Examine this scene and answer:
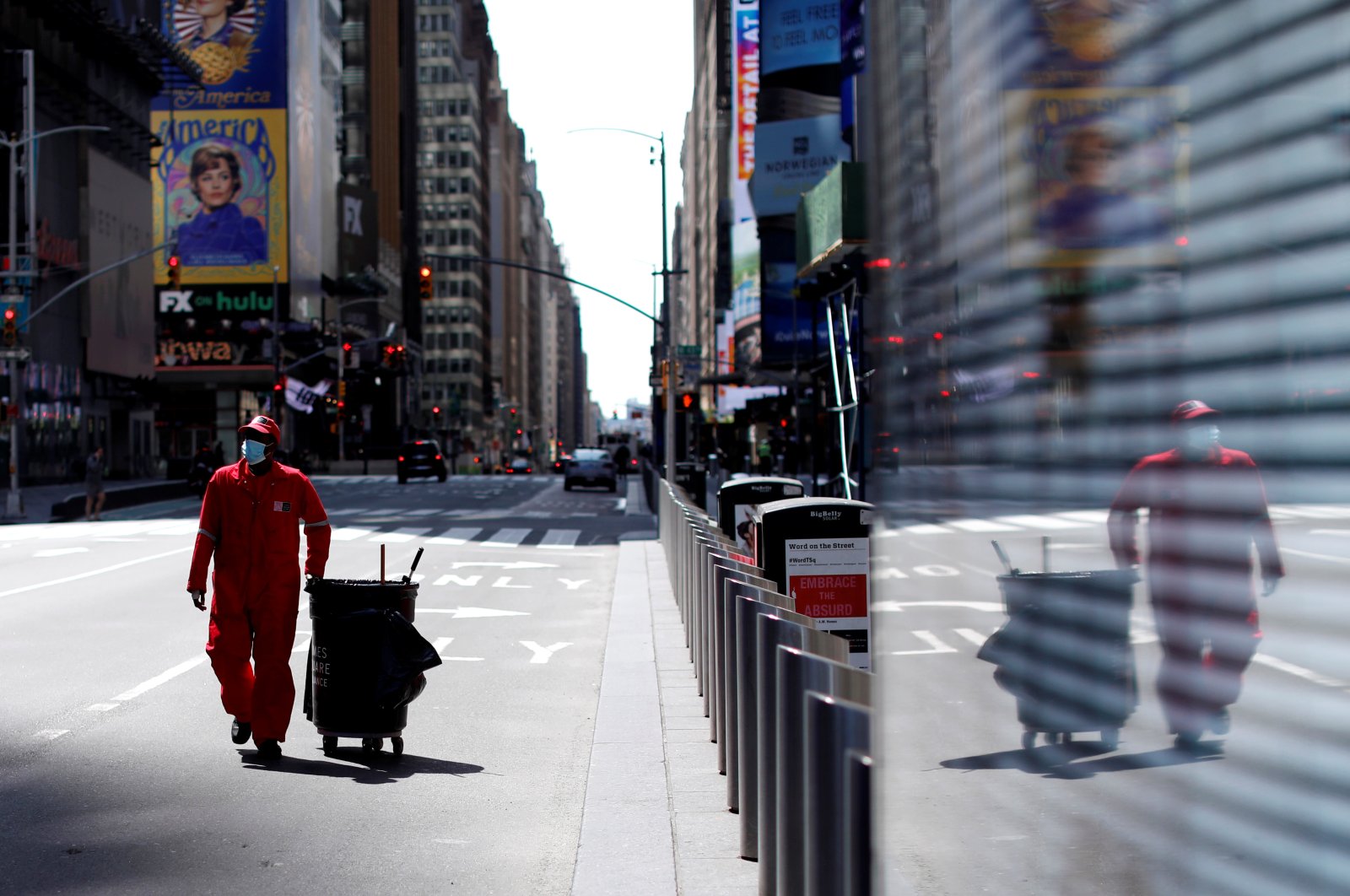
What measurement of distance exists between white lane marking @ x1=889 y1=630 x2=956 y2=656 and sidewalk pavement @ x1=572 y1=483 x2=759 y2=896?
2448mm

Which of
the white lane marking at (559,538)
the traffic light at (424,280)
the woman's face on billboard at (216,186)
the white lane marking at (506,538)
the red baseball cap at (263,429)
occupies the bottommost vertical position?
the white lane marking at (559,538)

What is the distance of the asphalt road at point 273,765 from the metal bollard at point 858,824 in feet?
9.61

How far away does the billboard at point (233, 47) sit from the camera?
9281 centimetres

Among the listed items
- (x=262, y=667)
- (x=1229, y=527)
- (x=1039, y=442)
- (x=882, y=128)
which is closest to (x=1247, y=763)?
(x=1229, y=527)

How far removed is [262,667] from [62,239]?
55.6 meters

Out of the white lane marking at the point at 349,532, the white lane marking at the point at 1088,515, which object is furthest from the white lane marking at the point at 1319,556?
the white lane marking at the point at 349,532

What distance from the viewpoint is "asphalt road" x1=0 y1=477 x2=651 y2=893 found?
6094mm

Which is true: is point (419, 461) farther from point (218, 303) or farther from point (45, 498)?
point (218, 303)

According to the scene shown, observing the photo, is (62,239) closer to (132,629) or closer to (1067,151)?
(132,629)

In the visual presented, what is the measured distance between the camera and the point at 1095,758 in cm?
203

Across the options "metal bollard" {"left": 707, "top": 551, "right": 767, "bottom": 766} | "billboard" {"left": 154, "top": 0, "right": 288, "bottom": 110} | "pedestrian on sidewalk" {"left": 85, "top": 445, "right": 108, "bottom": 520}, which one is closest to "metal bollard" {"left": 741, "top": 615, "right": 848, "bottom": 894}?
"metal bollard" {"left": 707, "top": 551, "right": 767, "bottom": 766}

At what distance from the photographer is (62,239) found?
58469mm

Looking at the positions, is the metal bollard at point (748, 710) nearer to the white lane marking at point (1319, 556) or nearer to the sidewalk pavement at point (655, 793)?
the sidewalk pavement at point (655, 793)

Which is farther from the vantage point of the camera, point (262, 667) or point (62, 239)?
point (62, 239)
